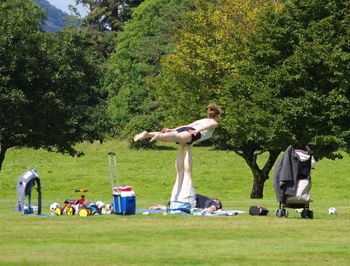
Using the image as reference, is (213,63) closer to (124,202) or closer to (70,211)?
(70,211)

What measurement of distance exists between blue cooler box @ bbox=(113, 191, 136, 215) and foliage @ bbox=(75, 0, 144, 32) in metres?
107

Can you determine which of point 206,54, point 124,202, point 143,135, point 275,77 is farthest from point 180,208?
point 206,54

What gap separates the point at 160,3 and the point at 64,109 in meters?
67.0

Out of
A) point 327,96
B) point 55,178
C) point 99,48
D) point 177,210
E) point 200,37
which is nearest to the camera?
point 177,210

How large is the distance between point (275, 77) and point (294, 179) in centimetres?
2716

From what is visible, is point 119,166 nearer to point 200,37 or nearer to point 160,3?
point 200,37

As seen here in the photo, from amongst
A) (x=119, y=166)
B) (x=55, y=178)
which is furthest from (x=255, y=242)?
(x=119, y=166)

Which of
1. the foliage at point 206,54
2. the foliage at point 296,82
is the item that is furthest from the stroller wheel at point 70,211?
the foliage at point 206,54

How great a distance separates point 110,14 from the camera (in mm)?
135250

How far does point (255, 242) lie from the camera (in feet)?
65.3

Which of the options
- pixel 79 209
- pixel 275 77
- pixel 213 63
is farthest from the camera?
pixel 213 63

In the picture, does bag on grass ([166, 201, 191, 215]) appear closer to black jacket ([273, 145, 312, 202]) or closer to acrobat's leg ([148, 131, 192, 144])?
acrobat's leg ([148, 131, 192, 144])

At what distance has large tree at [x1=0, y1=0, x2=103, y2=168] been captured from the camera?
50.6 m

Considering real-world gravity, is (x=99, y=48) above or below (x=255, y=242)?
above
